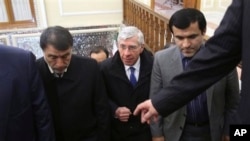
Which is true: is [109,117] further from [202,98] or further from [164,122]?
[202,98]

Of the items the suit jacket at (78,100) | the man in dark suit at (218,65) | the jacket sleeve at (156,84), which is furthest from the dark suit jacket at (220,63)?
the suit jacket at (78,100)

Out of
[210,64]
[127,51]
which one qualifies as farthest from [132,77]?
[210,64]

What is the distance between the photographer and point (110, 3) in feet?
23.1

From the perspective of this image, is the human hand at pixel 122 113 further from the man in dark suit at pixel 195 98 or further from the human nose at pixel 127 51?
the human nose at pixel 127 51

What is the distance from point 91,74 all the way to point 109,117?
364mm

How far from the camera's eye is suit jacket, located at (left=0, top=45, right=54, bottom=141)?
1465mm

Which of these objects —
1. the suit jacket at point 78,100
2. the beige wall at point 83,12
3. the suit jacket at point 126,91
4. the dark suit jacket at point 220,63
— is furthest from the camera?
the beige wall at point 83,12

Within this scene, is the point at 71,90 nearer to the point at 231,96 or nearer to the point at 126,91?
the point at 126,91

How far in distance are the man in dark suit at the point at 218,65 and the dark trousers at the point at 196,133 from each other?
65cm

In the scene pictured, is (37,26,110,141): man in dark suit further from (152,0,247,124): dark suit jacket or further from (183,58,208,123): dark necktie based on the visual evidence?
(152,0,247,124): dark suit jacket

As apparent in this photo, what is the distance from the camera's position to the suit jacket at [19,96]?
146 centimetres

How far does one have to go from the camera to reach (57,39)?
5.82 ft

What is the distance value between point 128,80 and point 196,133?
1.90 ft

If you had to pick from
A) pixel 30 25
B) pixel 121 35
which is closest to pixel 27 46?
pixel 30 25
